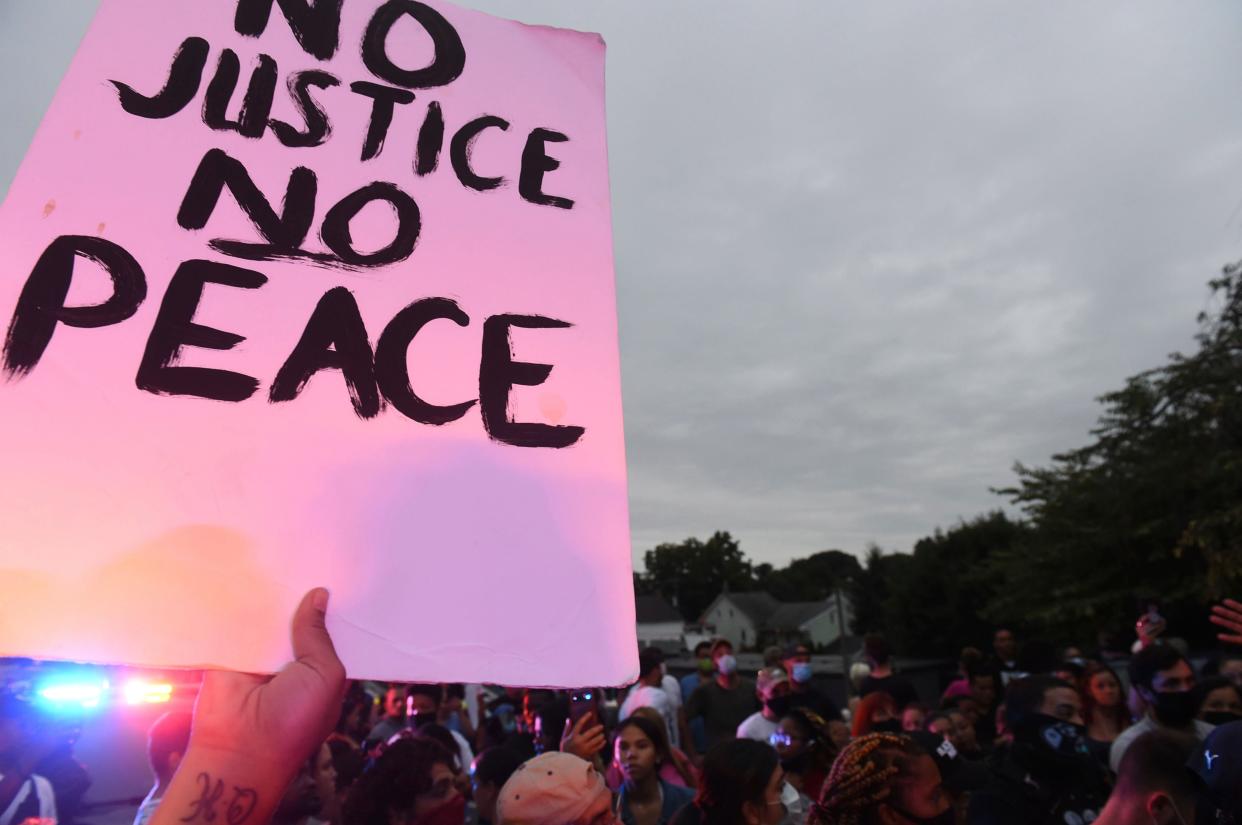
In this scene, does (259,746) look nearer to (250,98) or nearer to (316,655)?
(316,655)

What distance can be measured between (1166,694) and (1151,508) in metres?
22.9

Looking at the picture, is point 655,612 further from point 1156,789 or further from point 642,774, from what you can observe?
point 1156,789

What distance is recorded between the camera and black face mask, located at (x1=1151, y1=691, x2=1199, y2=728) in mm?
3764

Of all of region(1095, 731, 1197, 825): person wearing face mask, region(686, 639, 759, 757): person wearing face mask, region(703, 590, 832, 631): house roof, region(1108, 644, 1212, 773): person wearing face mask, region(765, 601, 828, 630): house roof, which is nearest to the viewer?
region(1095, 731, 1197, 825): person wearing face mask

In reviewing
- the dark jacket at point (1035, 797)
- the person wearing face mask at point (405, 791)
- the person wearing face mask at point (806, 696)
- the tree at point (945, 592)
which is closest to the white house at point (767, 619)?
the tree at point (945, 592)

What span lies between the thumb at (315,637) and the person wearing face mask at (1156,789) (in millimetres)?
2557

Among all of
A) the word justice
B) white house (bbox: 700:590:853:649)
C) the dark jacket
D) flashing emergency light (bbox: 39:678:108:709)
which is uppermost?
white house (bbox: 700:590:853:649)

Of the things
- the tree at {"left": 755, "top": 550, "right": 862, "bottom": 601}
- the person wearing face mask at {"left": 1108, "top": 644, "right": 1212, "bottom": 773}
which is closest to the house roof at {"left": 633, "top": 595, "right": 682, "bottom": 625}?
the tree at {"left": 755, "top": 550, "right": 862, "bottom": 601}

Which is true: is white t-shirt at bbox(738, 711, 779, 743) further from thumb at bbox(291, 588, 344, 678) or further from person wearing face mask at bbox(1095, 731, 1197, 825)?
thumb at bbox(291, 588, 344, 678)

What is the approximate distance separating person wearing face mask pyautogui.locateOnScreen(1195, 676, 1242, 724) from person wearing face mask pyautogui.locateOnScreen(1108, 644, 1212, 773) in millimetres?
44

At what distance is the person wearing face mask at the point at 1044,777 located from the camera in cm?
299

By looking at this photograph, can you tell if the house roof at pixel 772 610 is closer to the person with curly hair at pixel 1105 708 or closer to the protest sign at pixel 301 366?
the person with curly hair at pixel 1105 708

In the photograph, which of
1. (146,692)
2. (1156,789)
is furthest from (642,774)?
(146,692)

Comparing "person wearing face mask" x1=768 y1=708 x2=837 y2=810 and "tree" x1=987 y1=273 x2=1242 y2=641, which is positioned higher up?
"tree" x1=987 y1=273 x2=1242 y2=641
